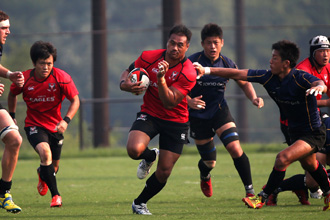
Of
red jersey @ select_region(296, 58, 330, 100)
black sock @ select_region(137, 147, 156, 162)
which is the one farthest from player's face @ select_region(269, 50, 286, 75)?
black sock @ select_region(137, 147, 156, 162)

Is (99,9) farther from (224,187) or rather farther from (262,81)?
(262,81)

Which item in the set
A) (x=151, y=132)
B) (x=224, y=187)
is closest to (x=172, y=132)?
(x=151, y=132)

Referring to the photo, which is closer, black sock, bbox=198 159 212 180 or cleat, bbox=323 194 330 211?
cleat, bbox=323 194 330 211

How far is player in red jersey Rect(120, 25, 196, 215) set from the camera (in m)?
6.98

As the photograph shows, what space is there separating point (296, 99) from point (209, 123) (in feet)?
5.99

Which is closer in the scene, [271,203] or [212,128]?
[271,203]

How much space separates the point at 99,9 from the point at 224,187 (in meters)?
9.60

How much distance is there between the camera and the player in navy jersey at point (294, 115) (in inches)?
273

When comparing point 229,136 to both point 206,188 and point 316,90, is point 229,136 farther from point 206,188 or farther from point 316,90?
point 316,90

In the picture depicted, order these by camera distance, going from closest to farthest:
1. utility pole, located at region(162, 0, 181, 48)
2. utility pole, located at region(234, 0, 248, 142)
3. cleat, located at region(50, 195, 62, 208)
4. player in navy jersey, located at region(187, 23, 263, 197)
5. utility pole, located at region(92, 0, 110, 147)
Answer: cleat, located at region(50, 195, 62, 208) → player in navy jersey, located at region(187, 23, 263, 197) → utility pole, located at region(162, 0, 181, 48) → utility pole, located at region(92, 0, 110, 147) → utility pole, located at region(234, 0, 248, 142)

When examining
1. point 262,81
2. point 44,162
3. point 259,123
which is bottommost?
point 259,123

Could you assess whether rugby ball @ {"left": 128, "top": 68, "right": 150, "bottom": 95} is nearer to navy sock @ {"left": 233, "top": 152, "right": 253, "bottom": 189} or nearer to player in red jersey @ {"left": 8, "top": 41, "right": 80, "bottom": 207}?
player in red jersey @ {"left": 8, "top": 41, "right": 80, "bottom": 207}

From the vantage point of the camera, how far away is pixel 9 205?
274 inches

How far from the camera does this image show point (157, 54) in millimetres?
7367
